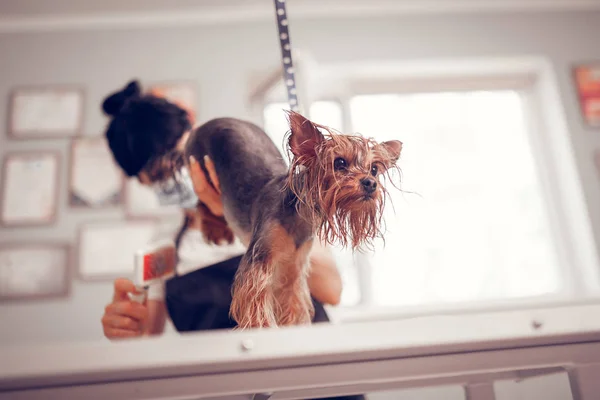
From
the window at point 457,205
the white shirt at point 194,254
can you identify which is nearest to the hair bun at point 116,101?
the white shirt at point 194,254

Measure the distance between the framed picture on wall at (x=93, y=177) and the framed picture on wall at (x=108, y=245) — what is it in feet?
0.27

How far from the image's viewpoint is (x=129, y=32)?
158 centimetres

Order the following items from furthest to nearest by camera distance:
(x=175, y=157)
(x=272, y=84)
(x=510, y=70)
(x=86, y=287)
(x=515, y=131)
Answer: (x=510, y=70)
(x=86, y=287)
(x=515, y=131)
(x=272, y=84)
(x=175, y=157)

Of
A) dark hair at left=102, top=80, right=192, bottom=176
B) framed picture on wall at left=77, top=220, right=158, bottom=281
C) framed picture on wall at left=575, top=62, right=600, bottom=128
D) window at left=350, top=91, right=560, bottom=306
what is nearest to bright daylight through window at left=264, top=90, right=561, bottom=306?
window at left=350, top=91, right=560, bottom=306

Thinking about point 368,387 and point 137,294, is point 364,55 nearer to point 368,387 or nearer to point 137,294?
point 137,294

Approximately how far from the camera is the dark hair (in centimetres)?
51

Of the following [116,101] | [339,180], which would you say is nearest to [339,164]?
[339,180]

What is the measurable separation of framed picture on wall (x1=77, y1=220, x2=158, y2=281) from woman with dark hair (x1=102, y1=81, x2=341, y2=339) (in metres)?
0.81

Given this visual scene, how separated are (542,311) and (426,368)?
0.10 metres

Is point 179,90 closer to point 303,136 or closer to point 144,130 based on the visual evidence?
point 144,130

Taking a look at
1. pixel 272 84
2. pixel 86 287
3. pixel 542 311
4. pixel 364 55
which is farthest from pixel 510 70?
pixel 86 287

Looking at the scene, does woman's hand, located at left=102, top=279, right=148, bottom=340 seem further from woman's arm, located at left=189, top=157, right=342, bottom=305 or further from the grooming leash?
the grooming leash

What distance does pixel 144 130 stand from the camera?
1.69 ft

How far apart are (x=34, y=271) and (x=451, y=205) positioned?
120 centimetres
